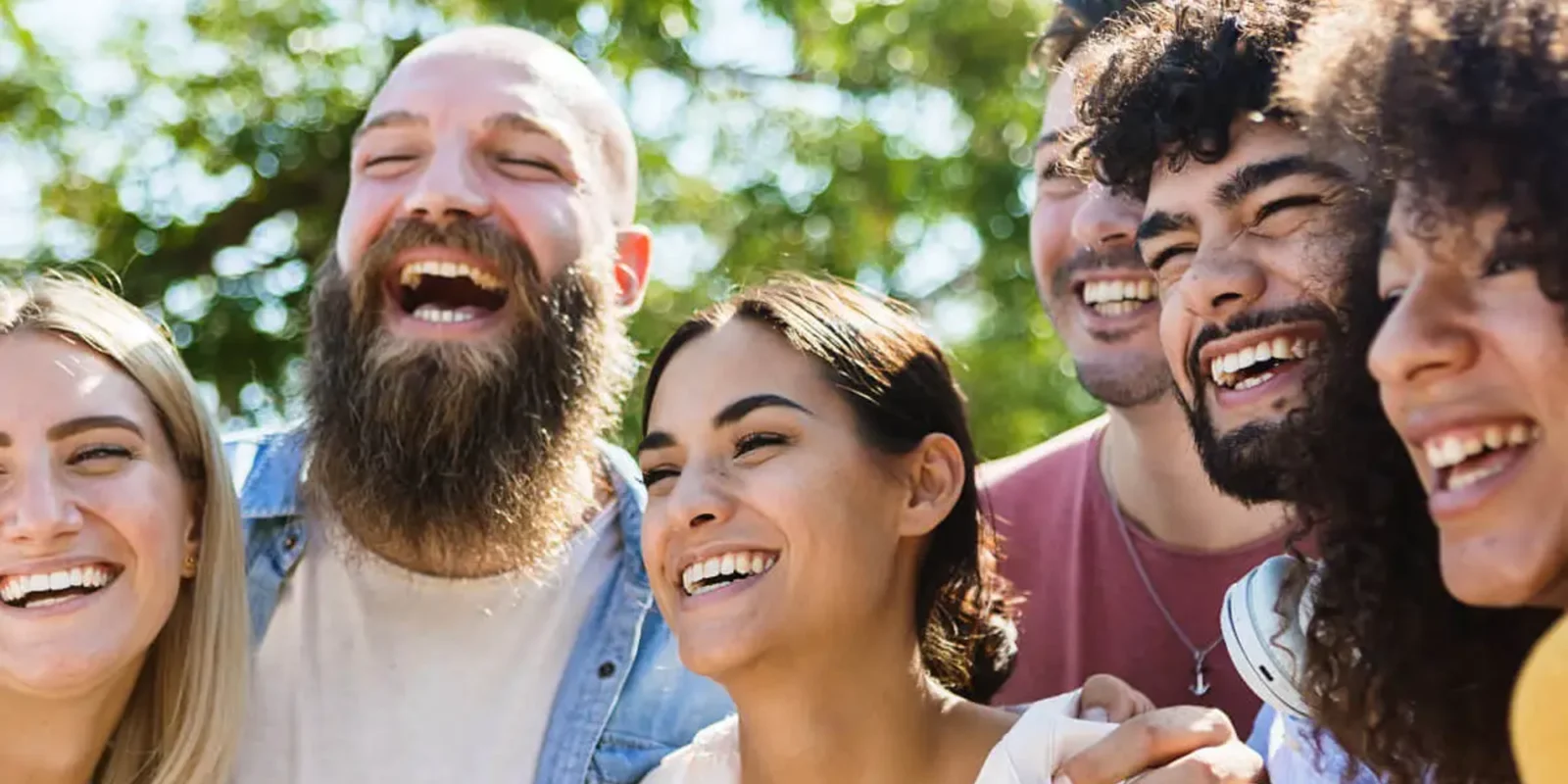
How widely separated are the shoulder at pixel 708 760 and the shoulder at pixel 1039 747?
1.65 feet

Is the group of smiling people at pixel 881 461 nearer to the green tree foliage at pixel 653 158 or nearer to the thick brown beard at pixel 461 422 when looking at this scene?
the thick brown beard at pixel 461 422

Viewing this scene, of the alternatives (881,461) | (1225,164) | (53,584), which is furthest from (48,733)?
(1225,164)

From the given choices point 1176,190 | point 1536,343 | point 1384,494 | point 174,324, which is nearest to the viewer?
point 1536,343

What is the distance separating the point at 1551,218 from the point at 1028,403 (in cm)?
786

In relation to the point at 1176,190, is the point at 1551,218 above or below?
below

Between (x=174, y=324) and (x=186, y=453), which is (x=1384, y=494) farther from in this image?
(x=174, y=324)

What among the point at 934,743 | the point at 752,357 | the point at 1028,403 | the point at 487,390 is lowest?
the point at 934,743

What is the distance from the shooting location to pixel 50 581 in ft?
11.0

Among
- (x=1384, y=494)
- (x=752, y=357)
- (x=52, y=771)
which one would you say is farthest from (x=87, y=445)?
(x=1384, y=494)

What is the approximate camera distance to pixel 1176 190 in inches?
120

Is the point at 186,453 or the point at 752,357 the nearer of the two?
the point at 752,357

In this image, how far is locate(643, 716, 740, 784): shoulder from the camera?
3.36 m

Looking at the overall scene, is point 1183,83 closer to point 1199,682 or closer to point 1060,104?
point 1060,104

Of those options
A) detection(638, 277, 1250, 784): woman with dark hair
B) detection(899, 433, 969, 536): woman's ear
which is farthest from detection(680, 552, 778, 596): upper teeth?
detection(899, 433, 969, 536): woman's ear
